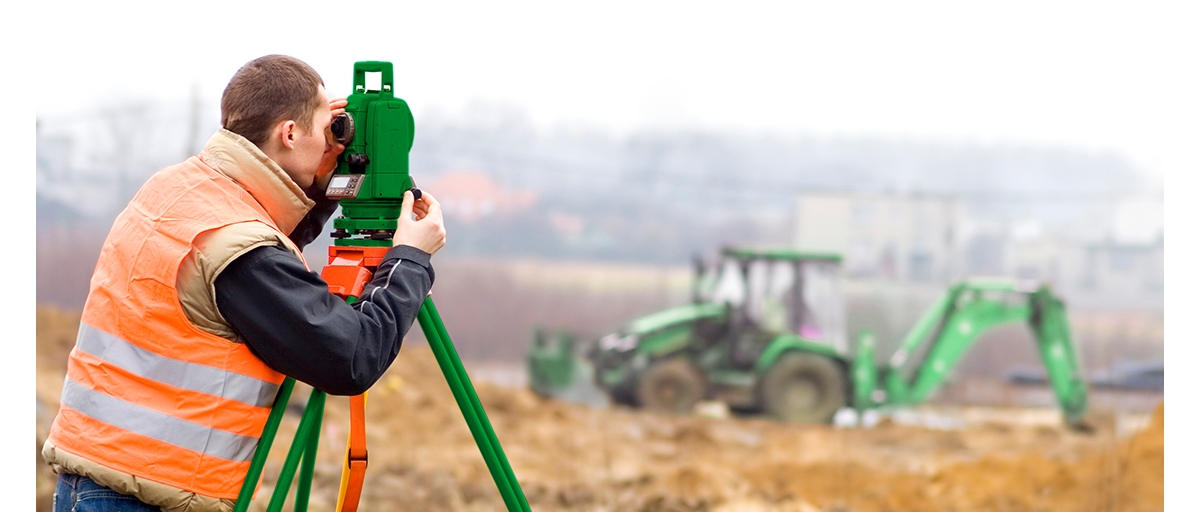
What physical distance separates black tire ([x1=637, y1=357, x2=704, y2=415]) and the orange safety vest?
306 inches

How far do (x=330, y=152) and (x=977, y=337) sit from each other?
28.7ft

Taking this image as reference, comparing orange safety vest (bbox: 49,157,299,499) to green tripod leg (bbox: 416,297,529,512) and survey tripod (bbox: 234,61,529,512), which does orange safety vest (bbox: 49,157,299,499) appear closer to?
survey tripod (bbox: 234,61,529,512)

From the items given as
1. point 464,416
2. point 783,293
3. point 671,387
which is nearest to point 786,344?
point 783,293

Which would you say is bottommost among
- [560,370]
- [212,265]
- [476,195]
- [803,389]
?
[803,389]

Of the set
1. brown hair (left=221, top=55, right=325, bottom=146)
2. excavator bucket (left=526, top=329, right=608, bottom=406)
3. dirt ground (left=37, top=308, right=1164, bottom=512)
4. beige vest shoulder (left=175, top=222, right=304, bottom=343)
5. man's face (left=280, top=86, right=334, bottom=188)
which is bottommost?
dirt ground (left=37, top=308, right=1164, bottom=512)

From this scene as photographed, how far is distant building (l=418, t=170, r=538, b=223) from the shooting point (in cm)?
978

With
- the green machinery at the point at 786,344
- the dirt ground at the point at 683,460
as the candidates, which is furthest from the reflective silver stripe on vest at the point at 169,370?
the green machinery at the point at 786,344

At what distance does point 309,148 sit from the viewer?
195 centimetres

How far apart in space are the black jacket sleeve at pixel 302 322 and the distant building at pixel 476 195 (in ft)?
26.2

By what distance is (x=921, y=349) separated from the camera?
9789 millimetres

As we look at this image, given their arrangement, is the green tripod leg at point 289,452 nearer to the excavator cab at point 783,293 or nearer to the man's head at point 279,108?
the man's head at point 279,108

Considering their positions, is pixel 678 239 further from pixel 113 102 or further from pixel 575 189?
pixel 113 102

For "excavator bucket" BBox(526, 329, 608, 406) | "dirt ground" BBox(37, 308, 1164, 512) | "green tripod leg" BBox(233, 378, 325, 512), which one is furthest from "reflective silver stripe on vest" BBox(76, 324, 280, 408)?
"excavator bucket" BBox(526, 329, 608, 406)

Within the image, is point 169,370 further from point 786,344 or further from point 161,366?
point 786,344
